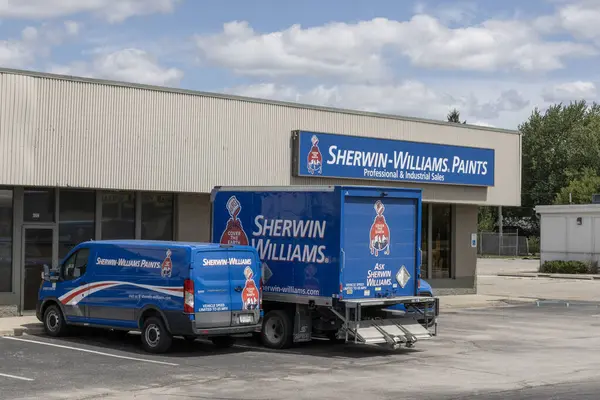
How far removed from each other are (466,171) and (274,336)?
15.0 meters

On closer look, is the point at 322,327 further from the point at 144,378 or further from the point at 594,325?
the point at 594,325

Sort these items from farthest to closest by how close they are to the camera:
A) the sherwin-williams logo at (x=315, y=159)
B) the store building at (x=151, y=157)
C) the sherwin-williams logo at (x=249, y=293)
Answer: the sherwin-williams logo at (x=315, y=159) → the store building at (x=151, y=157) → the sherwin-williams logo at (x=249, y=293)

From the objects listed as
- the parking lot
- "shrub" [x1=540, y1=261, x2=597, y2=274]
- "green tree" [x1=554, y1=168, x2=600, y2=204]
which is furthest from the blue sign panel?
"green tree" [x1=554, y1=168, x2=600, y2=204]

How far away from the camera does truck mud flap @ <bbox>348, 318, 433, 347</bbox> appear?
55.0 feet

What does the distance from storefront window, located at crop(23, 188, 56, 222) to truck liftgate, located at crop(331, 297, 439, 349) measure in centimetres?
892

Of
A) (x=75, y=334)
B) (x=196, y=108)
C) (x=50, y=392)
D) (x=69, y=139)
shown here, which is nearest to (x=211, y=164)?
(x=196, y=108)

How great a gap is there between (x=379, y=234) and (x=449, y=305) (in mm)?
10964

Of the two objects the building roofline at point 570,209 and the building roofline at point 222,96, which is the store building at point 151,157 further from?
the building roofline at point 570,209

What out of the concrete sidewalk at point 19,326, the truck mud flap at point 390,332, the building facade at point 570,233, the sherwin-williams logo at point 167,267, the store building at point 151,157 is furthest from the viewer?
the building facade at point 570,233

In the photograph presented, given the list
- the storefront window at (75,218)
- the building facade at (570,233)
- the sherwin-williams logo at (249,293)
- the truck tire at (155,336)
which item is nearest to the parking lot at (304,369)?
the truck tire at (155,336)

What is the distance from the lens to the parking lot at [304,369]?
512 inches

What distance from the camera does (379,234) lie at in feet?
58.4

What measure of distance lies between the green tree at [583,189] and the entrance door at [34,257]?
5852 centimetres

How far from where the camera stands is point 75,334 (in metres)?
19.1
